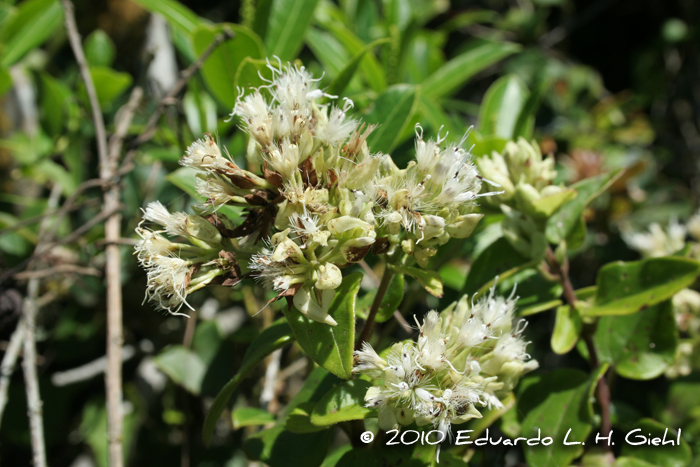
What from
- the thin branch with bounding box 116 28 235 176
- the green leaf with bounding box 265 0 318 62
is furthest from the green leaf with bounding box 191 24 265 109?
the green leaf with bounding box 265 0 318 62

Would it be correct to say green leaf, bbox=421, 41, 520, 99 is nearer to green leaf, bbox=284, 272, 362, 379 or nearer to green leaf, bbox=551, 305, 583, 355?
green leaf, bbox=551, 305, 583, 355

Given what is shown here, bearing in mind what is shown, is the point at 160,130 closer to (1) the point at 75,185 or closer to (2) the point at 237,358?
(1) the point at 75,185

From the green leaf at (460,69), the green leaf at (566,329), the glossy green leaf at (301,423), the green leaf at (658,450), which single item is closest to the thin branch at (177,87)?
the green leaf at (460,69)

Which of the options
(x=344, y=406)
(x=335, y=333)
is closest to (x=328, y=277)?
(x=335, y=333)

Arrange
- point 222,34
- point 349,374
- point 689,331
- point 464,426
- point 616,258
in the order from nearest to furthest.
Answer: point 349,374 → point 464,426 → point 222,34 → point 689,331 → point 616,258

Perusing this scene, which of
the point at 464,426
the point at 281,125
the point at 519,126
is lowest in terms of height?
the point at 464,426

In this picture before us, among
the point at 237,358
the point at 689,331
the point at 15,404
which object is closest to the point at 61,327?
the point at 15,404
